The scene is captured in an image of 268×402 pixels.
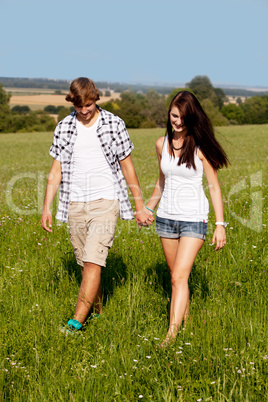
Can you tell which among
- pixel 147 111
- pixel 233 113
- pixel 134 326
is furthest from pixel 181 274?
pixel 233 113

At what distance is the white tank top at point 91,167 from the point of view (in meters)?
4.70

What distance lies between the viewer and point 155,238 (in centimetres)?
709

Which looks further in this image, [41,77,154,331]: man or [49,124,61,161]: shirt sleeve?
[49,124,61,161]: shirt sleeve

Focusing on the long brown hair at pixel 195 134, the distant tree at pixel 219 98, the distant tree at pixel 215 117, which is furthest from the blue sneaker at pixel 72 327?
the distant tree at pixel 219 98

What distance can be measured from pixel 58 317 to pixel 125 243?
2.29 m

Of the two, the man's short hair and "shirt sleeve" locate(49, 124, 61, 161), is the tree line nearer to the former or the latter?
"shirt sleeve" locate(49, 124, 61, 161)

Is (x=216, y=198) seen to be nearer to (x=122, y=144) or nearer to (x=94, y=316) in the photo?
(x=122, y=144)

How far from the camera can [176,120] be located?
4234mm

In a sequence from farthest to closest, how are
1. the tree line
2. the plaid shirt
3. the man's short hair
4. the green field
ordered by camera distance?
the tree line < the plaid shirt < the man's short hair < the green field

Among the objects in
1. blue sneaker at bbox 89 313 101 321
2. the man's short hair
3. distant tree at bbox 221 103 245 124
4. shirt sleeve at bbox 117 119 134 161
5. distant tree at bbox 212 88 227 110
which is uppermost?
distant tree at bbox 212 88 227 110

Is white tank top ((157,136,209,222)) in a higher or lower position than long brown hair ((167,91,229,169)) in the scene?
lower

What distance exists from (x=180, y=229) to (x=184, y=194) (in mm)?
310

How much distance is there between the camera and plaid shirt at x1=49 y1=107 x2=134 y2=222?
470cm

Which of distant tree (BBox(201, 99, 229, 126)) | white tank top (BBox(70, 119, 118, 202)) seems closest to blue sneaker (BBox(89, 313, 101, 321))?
white tank top (BBox(70, 119, 118, 202))
